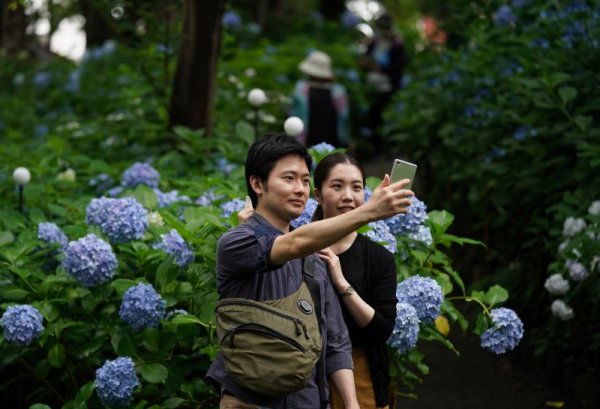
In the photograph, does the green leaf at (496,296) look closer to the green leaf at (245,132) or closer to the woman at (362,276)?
the woman at (362,276)

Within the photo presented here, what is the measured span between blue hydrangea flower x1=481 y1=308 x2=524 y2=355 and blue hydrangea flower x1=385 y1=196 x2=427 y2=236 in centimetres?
46

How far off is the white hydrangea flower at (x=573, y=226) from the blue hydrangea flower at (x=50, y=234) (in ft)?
8.24

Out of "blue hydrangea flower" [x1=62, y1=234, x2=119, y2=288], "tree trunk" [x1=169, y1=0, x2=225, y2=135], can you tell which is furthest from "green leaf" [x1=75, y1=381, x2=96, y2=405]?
"tree trunk" [x1=169, y1=0, x2=225, y2=135]

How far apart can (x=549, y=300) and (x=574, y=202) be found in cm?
70

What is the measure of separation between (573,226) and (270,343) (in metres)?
3.06

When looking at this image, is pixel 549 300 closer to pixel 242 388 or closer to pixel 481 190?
pixel 481 190

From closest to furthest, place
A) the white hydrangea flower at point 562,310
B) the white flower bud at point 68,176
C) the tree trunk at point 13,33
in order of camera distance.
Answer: the white hydrangea flower at point 562,310, the white flower bud at point 68,176, the tree trunk at point 13,33

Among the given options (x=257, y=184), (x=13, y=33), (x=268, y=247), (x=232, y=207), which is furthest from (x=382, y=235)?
(x=13, y=33)

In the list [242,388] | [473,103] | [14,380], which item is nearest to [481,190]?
[473,103]

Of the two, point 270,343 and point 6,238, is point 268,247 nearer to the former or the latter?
point 270,343

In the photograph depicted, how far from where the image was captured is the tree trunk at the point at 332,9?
19.8m

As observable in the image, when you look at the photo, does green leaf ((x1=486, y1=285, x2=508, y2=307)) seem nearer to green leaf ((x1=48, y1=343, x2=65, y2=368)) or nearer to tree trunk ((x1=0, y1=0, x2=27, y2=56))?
green leaf ((x1=48, y1=343, x2=65, y2=368))

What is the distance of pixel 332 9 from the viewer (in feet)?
65.2

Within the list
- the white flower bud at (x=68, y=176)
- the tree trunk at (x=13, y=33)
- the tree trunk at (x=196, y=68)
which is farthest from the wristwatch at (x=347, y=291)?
the tree trunk at (x=13, y=33)
